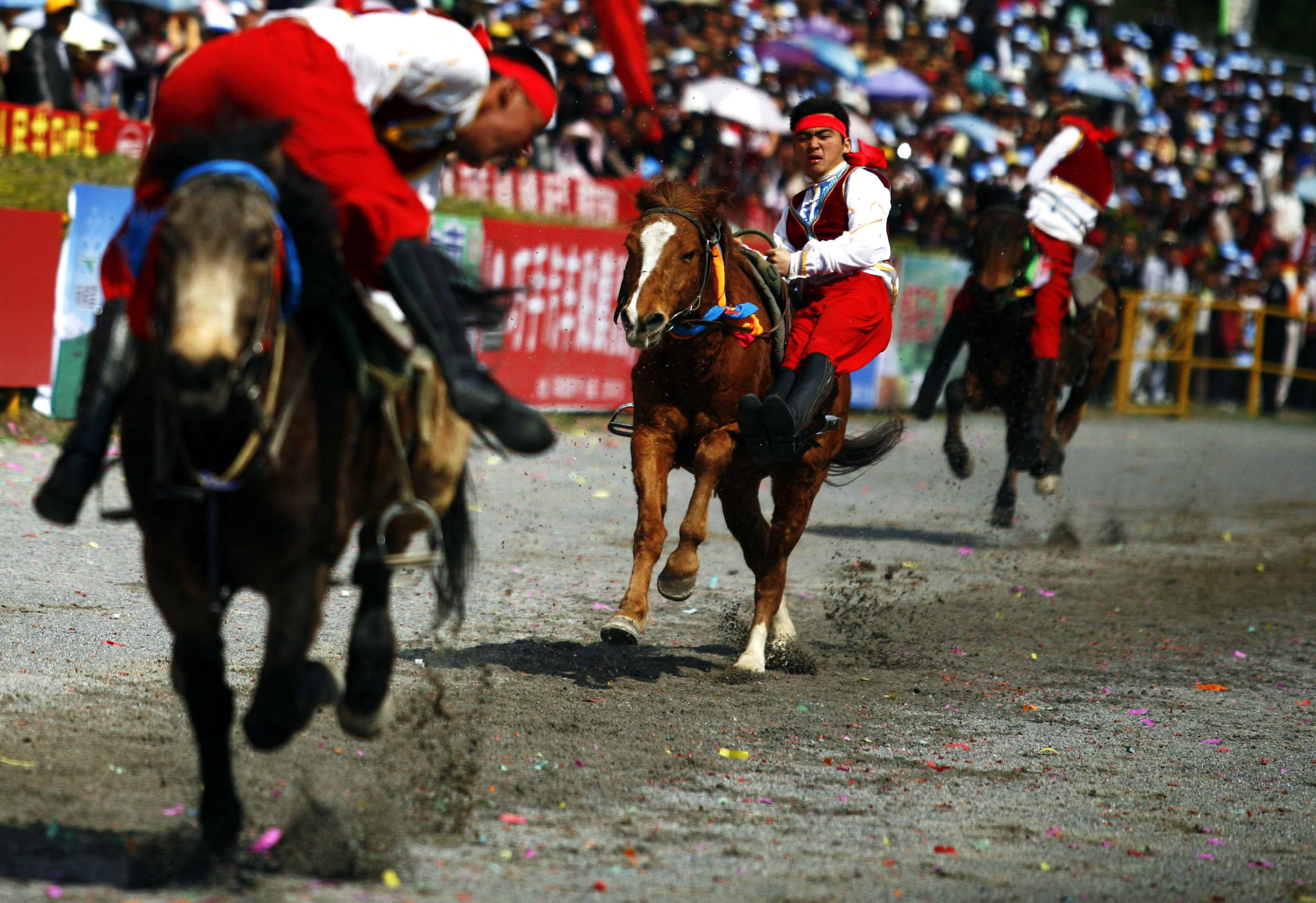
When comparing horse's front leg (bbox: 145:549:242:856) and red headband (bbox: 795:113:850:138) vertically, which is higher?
red headband (bbox: 795:113:850:138)

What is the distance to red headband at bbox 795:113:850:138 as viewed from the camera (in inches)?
280

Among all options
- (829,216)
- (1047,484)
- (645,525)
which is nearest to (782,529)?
(645,525)

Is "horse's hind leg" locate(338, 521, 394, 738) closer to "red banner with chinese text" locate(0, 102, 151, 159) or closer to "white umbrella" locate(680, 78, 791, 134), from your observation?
"red banner with chinese text" locate(0, 102, 151, 159)

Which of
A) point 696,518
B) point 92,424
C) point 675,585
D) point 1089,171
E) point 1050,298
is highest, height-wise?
point 1089,171

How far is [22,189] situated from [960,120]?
1427cm

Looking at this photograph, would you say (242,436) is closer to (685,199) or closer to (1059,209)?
(685,199)

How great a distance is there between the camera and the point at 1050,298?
11.4m

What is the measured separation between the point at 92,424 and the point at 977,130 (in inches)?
775

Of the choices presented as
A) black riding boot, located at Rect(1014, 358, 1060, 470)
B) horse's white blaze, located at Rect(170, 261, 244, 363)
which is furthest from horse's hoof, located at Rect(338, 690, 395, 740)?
black riding boot, located at Rect(1014, 358, 1060, 470)

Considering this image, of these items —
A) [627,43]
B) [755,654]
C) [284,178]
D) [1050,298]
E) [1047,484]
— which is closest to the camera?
[284,178]

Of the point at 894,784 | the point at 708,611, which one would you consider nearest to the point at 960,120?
the point at 708,611

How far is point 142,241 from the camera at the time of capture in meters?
3.73

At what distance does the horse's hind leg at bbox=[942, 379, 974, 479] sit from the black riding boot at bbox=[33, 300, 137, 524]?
7825 mm

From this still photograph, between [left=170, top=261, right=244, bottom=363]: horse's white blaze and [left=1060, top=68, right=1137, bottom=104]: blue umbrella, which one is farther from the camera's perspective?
[left=1060, top=68, right=1137, bottom=104]: blue umbrella
